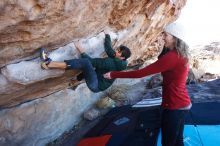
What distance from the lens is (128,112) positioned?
629 centimetres

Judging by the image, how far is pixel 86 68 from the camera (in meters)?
5.10

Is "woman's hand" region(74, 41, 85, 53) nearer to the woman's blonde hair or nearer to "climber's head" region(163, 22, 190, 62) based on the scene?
"climber's head" region(163, 22, 190, 62)

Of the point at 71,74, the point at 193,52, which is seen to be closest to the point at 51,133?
the point at 71,74

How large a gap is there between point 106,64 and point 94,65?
19 centimetres

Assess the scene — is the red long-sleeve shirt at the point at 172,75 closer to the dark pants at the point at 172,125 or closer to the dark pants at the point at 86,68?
the dark pants at the point at 172,125

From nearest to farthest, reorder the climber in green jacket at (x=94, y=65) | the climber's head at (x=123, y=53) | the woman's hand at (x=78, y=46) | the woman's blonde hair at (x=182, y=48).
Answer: the woman's blonde hair at (x=182, y=48) → the climber in green jacket at (x=94, y=65) → the woman's hand at (x=78, y=46) → the climber's head at (x=123, y=53)

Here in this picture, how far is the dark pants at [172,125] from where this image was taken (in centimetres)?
416

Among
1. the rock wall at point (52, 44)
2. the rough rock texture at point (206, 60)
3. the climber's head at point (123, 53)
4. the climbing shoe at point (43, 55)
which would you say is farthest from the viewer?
the rough rock texture at point (206, 60)

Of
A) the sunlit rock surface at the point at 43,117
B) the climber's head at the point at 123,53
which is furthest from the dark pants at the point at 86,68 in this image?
the sunlit rock surface at the point at 43,117

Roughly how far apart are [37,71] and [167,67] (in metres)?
1.83

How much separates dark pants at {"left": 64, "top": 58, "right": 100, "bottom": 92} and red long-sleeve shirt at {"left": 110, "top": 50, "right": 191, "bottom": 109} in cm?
90

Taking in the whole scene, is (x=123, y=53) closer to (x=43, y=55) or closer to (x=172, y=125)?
(x=43, y=55)

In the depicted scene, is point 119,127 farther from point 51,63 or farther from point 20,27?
point 20,27

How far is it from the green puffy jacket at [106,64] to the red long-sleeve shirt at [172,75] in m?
1.01
